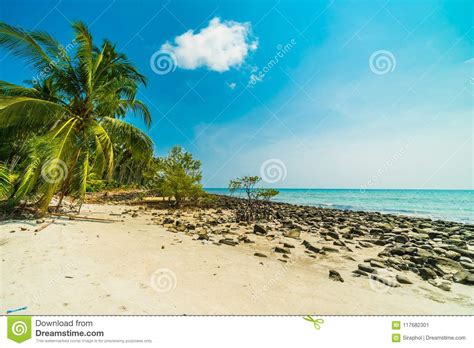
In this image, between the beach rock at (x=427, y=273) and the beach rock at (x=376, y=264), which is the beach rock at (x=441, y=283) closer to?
the beach rock at (x=427, y=273)

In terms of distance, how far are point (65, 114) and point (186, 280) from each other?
27.7ft

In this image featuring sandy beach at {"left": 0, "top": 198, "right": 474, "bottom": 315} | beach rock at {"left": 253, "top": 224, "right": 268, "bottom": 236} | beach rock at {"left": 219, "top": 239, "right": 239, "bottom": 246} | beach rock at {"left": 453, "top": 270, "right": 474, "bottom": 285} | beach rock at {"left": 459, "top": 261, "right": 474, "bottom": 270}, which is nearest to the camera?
sandy beach at {"left": 0, "top": 198, "right": 474, "bottom": 315}

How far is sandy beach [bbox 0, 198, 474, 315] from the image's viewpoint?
2.68 metres

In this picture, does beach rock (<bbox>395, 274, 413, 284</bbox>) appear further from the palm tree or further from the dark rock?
the palm tree

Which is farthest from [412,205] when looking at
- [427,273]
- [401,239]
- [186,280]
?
[186,280]

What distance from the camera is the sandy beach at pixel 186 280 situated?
268cm

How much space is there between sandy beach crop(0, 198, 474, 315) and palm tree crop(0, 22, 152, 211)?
2006 millimetres

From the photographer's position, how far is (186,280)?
3502 millimetres

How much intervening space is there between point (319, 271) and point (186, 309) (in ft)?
9.84

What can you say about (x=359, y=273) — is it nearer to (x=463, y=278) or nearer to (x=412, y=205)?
(x=463, y=278)

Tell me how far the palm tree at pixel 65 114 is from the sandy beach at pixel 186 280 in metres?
2.01

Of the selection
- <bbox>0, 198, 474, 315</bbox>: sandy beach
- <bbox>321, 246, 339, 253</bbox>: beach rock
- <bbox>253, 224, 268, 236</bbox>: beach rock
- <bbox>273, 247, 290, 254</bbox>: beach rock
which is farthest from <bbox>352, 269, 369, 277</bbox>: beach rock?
<bbox>253, 224, 268, 236</bbox>: beach rock

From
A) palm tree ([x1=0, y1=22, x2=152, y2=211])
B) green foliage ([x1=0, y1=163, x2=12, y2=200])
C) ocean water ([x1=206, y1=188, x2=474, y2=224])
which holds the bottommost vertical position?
ocean water ([x1=206, y1=188, x2=474, y2=224])
